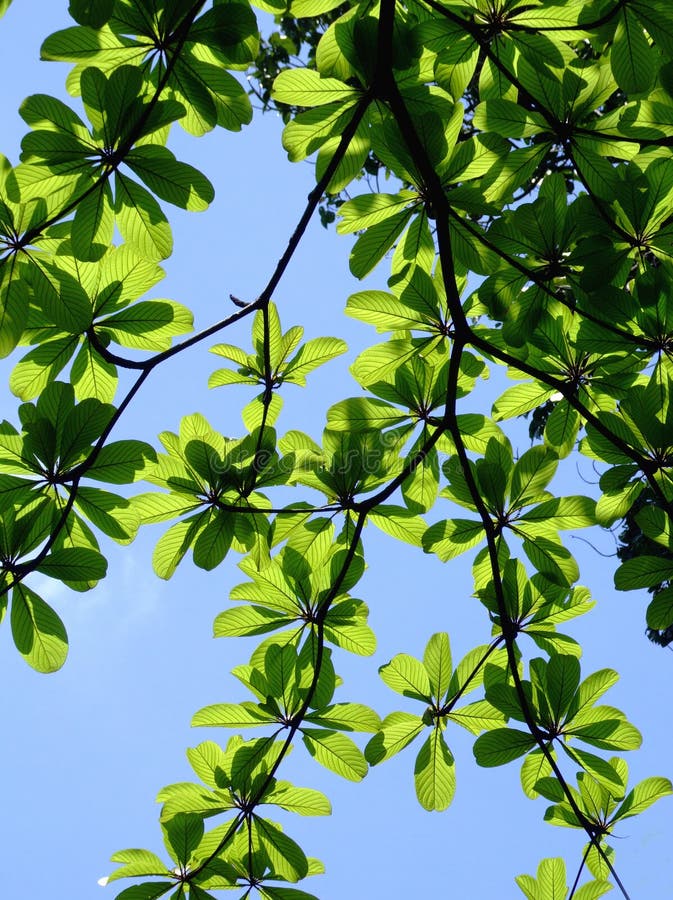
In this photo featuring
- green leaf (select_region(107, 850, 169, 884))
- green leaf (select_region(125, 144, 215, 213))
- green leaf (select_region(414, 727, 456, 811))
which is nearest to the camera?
green leaf (select_region(125, 144, 215, 213))

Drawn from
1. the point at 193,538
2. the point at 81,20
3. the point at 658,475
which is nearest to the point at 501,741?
the point at 658,475

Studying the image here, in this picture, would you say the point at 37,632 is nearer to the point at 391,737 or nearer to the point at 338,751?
the point at 338,751

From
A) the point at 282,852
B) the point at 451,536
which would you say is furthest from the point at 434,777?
the point at 451,536

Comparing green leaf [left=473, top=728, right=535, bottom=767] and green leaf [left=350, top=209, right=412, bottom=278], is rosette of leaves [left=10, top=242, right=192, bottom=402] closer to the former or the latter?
green leaf [left=350, top=209, right=412, bottom=278]

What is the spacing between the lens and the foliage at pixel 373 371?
1863 millimetres

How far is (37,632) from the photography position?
1.93 metres

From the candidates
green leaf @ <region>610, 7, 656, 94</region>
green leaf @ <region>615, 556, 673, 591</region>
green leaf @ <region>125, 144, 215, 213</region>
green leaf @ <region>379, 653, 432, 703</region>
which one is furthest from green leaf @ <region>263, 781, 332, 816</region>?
green leaf @ <region>610, 7, 656, 94</region>

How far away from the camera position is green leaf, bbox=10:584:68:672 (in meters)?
1.91

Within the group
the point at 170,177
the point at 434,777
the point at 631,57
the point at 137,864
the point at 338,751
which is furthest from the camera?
the point at 434,777

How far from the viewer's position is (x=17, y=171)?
1.75 meters

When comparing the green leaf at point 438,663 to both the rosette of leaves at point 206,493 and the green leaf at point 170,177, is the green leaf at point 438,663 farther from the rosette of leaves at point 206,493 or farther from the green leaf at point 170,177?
the green leaf at point 170,177

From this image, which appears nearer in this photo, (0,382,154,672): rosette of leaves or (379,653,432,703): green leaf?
(0,382,154,672): rosette of leaves

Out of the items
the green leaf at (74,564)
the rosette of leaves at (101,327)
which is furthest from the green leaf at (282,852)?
the rosette of leaves at (101,327)

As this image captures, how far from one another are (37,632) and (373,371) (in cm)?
121
